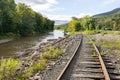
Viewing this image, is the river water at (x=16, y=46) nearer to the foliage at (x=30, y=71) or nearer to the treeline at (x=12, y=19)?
the treeline at (x=12, y=19)

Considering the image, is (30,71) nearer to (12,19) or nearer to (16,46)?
(16,46)

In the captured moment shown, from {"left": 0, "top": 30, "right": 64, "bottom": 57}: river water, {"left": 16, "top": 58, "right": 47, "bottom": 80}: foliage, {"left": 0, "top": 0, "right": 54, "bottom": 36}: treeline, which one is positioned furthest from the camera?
{"left": 0, "top": 0, "right": 54, "bottom": 36}: treeline

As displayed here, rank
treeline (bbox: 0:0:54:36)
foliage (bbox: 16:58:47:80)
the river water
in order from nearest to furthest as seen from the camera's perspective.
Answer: foliage (bbox: 16:58:47:80), the river water, treeline (bbox: 0:0:54:36)

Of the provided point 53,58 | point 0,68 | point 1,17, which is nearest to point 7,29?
point 1,17

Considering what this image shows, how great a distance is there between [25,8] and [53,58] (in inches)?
2932

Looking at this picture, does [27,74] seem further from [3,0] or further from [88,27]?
[88,27]

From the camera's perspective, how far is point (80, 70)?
35.4ft

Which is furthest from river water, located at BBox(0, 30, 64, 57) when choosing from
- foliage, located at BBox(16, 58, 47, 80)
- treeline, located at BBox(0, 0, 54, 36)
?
foliage, located at BBox(16, 58, 47, 80)

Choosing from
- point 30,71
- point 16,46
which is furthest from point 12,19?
point 30,71

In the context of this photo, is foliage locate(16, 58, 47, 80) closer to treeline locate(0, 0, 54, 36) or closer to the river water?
the river water

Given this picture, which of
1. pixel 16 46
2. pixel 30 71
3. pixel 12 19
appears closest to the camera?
pixel 30 71

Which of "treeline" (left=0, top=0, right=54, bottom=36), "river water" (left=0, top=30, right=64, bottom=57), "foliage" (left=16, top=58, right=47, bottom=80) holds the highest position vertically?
"treeline" (left=0, top=0, right=54, bottom=36)

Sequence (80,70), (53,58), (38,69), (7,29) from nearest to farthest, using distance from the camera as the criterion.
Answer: (80,70) < (38,69) < (53,58) < (7,29)

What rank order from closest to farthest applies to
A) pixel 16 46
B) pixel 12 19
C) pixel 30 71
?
pixel 30 71 < pixel 16 46 < pixel 12 19
